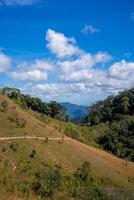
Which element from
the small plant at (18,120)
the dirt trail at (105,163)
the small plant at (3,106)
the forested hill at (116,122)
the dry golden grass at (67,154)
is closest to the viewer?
the dry golden grass at (67,154)

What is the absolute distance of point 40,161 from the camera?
204ft

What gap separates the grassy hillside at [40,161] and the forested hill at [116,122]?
9.72 m

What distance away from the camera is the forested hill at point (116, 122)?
292 ft

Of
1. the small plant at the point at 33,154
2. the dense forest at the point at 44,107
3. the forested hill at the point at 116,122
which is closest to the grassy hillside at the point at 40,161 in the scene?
the small plant at the point at 33,154

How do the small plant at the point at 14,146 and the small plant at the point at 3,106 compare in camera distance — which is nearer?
the small plant at the point at 14,146

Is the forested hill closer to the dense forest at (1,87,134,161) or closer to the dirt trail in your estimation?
the dense forest at (1,87,134,161)

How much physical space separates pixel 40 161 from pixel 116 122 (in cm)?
6324

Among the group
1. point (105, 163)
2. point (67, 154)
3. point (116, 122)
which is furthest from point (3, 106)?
point (116, 122)

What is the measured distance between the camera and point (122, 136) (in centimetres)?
9625

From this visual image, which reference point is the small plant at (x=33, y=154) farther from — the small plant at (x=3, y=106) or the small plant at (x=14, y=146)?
the small plant at (x=3, y=106)

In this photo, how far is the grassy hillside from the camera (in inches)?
2020

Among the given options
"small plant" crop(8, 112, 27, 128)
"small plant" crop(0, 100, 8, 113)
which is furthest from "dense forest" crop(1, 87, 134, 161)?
"small plant" crop(8, 112, 27, 128)

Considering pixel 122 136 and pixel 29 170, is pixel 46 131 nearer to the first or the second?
pixel 29 170

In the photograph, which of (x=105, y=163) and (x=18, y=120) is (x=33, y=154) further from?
(x=105, y=163)
